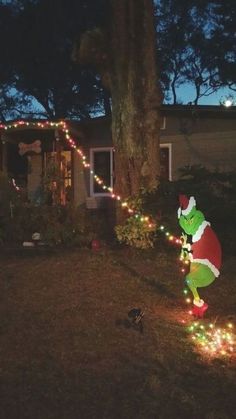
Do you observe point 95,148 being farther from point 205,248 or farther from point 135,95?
point 205,248

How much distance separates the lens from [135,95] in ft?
43.4

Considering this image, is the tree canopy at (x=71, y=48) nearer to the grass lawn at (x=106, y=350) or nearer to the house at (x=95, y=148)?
the house at (x=95, y=148)

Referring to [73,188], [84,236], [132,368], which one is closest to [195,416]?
[132,368]

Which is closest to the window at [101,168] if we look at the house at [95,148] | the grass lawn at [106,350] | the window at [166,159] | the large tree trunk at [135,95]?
the house at [95,148]

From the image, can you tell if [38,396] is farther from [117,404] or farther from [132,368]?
[132,368]

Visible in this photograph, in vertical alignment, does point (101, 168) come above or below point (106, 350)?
above

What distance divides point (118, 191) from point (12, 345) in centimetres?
775

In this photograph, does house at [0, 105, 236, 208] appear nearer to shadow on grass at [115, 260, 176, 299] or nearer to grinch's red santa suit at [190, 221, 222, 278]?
shadow on grass at [115, 260, 176, 299]

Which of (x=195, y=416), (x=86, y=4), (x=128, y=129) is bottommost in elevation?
(x=195, y=416)

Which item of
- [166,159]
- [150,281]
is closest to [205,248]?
[150,281]

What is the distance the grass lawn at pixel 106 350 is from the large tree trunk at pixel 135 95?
3.59m

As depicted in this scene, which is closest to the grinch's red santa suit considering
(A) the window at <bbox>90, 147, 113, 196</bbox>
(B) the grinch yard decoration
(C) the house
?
(B) the grinch yard decoration

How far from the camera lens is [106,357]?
5789 mm

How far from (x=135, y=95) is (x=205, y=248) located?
6.89 metres
